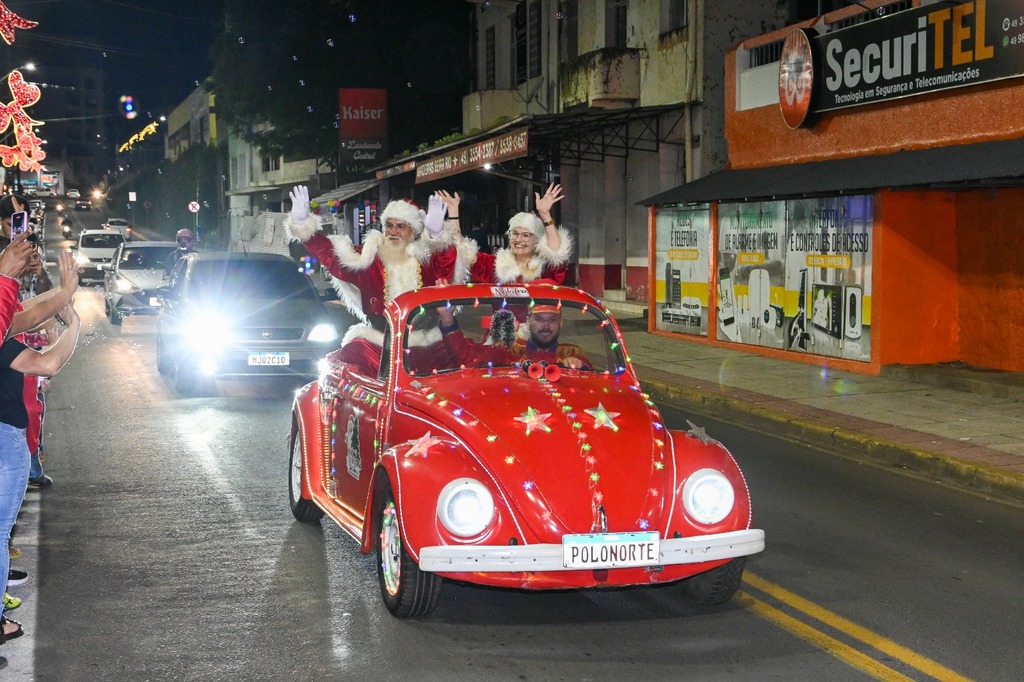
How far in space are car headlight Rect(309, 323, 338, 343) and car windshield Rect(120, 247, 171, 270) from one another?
12.7 metres

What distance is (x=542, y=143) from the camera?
2711 centimetres

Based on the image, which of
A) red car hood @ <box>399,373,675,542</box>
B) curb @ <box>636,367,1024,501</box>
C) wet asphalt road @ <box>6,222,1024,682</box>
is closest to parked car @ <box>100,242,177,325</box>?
curb @ <box>636,367,1024,501</box>

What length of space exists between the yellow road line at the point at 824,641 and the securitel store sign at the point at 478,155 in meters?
17.6

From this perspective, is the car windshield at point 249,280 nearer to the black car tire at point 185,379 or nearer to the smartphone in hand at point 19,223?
the black car tire at point 185,379

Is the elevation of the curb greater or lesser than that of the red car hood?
lesser

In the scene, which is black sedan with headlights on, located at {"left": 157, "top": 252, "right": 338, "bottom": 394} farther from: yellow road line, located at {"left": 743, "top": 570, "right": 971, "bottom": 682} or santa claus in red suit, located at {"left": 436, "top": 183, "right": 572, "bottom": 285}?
yellow road line, located at {"left": 743, "top": 570, "right": 971, "bottom": 682}

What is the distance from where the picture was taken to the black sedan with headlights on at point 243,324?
1423 centimetres

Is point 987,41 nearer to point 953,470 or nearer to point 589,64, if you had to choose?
point 953,470

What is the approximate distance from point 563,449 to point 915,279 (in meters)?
11.2

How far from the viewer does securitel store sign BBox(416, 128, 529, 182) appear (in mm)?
23609

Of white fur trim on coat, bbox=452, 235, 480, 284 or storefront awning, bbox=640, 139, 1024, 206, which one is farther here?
storefront awning, bbox=640, 139, 1024, 206

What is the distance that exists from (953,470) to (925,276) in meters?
6.54

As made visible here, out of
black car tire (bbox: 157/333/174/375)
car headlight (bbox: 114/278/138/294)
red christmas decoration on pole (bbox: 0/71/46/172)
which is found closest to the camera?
black car tire (bbox: 157/333/174/375)

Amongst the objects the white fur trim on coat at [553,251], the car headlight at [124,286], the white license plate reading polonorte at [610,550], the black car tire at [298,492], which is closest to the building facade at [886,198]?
the white fur trim on coat at [553,251]
